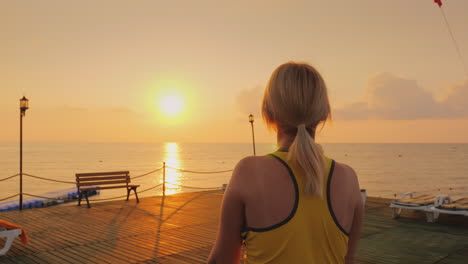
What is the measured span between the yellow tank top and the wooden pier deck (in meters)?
4.96

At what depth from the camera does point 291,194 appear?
1153mm

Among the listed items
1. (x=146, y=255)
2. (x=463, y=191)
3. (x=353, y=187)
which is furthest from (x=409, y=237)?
(x=463, y=191)

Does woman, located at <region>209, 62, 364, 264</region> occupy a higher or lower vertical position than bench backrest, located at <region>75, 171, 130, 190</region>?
higher

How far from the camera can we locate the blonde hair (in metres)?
1.14

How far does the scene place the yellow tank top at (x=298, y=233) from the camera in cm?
115

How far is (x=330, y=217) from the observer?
1203 millimetres

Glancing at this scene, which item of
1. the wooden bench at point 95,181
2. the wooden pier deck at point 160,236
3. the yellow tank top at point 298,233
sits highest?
the yellow tank top at point 298,233

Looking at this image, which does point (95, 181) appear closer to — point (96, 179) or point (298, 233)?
point (96, 179)

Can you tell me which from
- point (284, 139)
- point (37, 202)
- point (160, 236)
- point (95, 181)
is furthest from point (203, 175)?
point (284, 139)

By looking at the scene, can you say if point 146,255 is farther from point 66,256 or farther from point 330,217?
point 330,217

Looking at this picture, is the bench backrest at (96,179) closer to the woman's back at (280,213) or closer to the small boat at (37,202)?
the woman's back at (280,213)

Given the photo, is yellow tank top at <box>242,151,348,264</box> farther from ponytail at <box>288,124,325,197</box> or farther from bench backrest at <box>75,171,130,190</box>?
bench backrest at <box>75,171,130,190</box>

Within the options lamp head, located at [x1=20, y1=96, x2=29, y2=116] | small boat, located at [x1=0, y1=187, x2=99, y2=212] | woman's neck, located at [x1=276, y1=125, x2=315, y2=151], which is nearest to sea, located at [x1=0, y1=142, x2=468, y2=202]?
woman's neck, located at [x1=276, y1=125, x2=315, y2=151]

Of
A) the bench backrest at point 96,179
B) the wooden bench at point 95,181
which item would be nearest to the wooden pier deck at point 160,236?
the wooden bench at point 95,181
